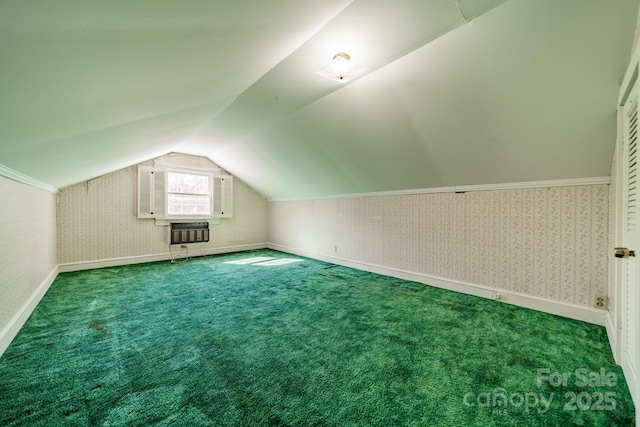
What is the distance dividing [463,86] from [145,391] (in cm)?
299

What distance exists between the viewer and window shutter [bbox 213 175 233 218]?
5.96m

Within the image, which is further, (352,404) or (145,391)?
(145,391)

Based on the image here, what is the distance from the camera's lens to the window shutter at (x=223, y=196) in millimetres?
5965

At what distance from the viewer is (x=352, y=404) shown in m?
1.39

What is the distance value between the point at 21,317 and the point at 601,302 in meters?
5.20

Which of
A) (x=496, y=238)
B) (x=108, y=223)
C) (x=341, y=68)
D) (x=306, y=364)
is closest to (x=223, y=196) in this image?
(x=108, y=223)

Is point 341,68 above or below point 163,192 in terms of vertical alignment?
above

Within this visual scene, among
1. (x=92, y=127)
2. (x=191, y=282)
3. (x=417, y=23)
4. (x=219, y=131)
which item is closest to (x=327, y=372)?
(x=417, y=23)

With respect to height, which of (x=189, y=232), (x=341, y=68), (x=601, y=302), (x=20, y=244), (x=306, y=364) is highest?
(x=341, y=68)

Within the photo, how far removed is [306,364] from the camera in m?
1.75

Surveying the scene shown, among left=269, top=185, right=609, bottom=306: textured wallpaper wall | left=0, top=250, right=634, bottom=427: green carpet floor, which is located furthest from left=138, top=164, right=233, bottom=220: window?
left=269, top=185, right=609, bottom=306: textured wallpaper wall

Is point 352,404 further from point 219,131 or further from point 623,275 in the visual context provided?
point 219,131

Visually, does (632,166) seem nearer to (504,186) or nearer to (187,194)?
(504,186)

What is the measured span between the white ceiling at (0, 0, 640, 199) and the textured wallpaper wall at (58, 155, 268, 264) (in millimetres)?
1865
